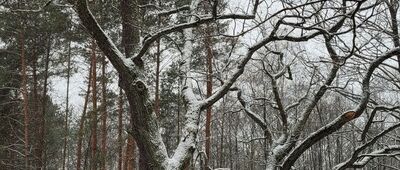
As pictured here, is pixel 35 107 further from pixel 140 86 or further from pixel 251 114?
pixel 140 86

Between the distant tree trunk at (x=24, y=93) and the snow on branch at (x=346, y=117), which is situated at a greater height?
the distant tree trunk at (x=24, y=93)

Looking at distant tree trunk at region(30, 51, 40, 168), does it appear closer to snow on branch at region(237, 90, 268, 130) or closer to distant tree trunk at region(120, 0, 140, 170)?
snow on branch at region(237, 90, 268, 130)

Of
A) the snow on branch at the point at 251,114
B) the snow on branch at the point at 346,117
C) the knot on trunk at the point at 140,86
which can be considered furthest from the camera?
the snow on branch at the point at 251,114

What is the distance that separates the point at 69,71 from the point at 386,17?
14883mm

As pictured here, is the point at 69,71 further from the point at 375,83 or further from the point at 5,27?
the point at 375,83

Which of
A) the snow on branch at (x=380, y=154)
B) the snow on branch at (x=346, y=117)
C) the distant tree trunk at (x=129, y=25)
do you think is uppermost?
→ the distant tree trunk at (x=129, y=25)

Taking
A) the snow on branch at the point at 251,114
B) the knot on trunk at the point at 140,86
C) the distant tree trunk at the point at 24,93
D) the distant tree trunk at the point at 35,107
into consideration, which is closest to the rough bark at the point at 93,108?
the distant tree trunk at the point at 24,93

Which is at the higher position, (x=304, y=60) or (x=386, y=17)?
(x=386, y=17)

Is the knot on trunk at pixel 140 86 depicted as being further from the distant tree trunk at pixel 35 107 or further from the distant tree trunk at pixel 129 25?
the distant tree trunk at pixel 35 107

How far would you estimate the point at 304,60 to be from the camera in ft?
23.7

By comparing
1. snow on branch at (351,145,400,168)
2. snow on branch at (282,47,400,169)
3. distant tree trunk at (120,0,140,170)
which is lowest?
snow on branch at (351,145,400,168)

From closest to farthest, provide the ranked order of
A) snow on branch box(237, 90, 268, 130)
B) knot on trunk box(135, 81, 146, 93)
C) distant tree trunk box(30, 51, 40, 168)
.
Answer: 1. knot on trunk box(135, 81, 146, 93)
2. snow on branch box(237, 90, 268, 130)
3. distant tree trunk box(30, 51, 40, 168)

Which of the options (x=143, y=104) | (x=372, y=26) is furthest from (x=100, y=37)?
(x=372, y=26)

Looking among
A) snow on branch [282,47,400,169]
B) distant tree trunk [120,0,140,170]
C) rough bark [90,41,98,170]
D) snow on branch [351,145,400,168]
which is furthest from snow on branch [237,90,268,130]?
rough bark [90,41,98,170]
